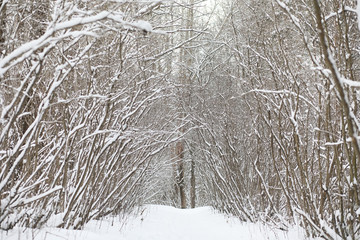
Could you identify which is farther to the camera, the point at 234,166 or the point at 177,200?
the point at 177,200

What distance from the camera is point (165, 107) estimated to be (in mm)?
5887

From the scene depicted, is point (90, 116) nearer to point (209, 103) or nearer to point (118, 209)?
point (118, 209)

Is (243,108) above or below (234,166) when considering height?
above

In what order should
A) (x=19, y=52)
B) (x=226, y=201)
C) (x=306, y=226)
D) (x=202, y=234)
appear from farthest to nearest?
(x=226, y=201) < (x=202, y=234) < (x=306, y=226) < (x=19, y=52)

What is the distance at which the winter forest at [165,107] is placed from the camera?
6.77ft

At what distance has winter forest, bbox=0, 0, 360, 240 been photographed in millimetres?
2062

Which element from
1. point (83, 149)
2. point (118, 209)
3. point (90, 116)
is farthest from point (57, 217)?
point (118, 209)

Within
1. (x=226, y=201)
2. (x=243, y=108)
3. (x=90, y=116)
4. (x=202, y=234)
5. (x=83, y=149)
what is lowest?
(x=202, y=234)

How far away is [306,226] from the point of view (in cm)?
293

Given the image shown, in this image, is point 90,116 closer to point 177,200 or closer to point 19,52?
point 19,52

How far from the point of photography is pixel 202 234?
5.13 m

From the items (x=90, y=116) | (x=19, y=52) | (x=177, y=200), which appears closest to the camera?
(x=19, y=52)

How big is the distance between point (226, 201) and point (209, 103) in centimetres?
202

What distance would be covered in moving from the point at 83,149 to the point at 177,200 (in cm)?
1214
